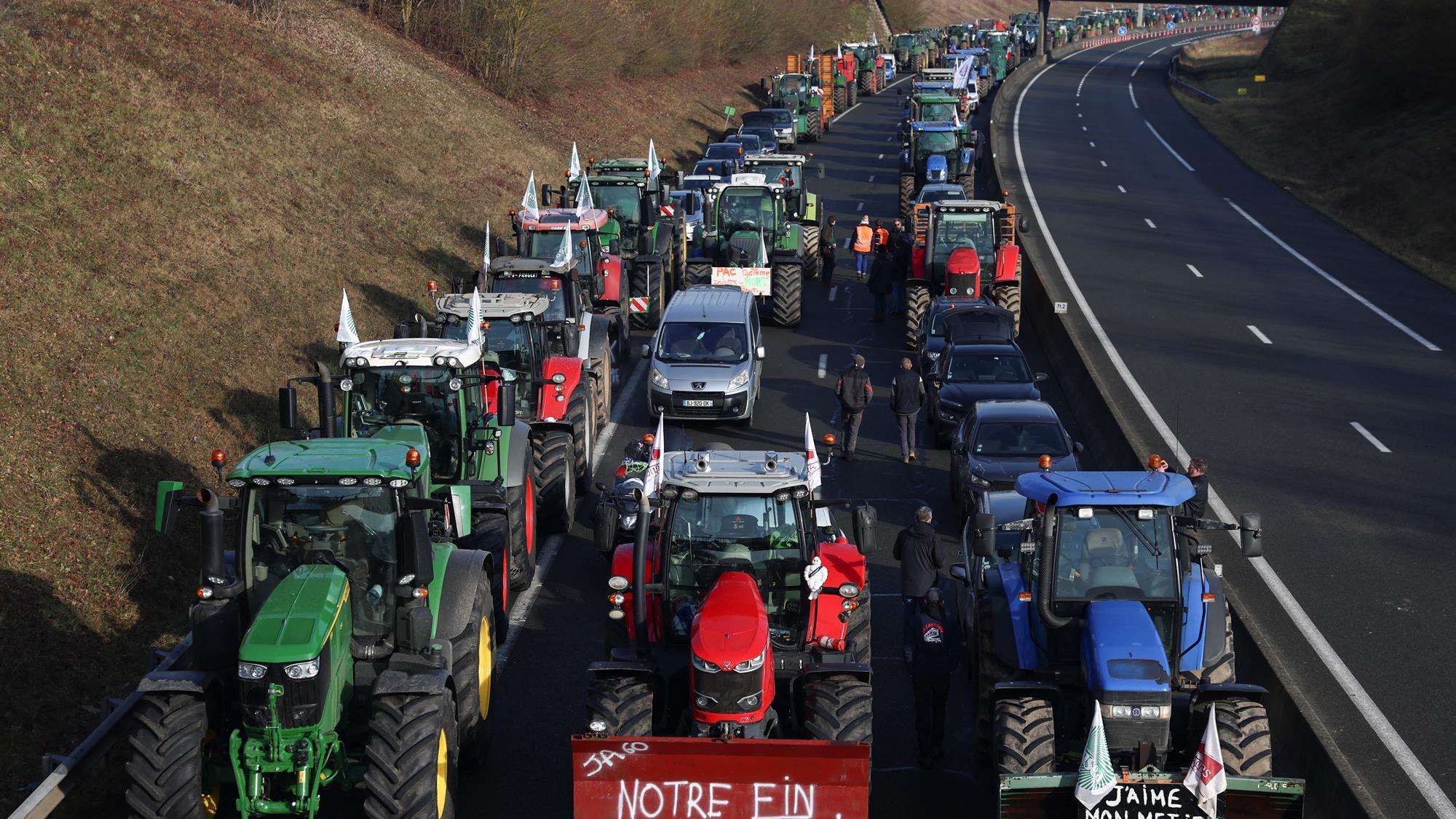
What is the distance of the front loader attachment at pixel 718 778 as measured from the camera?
977 centimetres

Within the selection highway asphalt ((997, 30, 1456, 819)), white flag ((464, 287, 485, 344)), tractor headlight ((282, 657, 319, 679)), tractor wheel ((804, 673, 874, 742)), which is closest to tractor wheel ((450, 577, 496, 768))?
tractor headlight ((282, 657, 319, 679))

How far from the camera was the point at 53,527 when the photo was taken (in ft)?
48.9

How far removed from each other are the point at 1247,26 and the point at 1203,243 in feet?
348

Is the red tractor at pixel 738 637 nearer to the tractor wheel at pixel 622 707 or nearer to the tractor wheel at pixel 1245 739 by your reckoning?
the tractor wheel at pixel 622 707

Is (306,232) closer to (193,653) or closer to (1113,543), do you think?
(193,653)

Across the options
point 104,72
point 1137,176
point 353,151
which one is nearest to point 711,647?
point 104,72

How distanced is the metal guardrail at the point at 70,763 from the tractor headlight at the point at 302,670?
1787mm

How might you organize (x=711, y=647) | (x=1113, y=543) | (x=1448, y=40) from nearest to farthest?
1. (x=711, y=647)
2. (x=1113, y=543)
3. (x=1448, y=40)

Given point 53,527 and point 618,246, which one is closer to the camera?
point 53,527

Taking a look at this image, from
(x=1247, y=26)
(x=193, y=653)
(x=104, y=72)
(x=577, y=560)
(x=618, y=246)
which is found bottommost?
(x=577, y=560)

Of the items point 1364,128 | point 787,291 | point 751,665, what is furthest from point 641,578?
point 1364,128

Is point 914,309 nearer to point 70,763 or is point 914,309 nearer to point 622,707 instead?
point 622,707

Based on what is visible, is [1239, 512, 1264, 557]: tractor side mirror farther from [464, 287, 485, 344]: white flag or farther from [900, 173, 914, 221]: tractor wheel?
[900, 173, 914, 221]: tractor wheel

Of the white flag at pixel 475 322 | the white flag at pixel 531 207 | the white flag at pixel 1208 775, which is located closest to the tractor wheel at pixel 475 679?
the white flag at pixel 475 322
